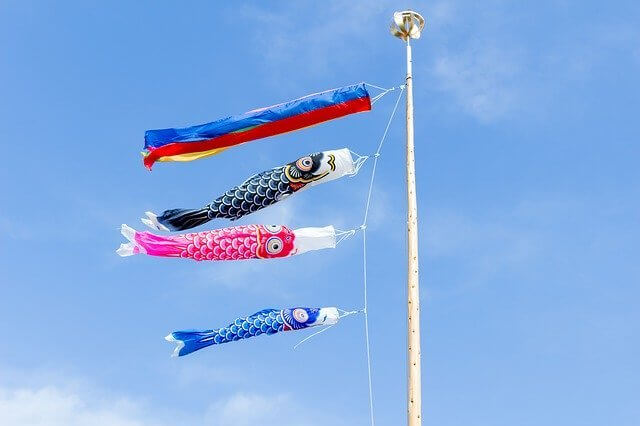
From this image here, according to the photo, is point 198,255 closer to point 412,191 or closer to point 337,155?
point 337,155

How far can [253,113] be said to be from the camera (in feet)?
48.8

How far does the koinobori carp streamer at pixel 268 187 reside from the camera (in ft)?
46.3

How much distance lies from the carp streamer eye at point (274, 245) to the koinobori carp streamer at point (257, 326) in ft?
3.52

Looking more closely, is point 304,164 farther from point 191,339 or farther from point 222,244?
point 191,339

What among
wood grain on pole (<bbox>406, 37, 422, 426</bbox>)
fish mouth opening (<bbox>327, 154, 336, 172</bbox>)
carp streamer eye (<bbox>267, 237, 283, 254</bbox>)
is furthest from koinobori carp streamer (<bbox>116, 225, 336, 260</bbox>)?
wood grain on pole (<bbox>406, 37, 422, 426</bbox>)

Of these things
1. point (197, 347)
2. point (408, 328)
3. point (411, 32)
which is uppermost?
point (411, 32)

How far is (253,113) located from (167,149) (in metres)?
1.69

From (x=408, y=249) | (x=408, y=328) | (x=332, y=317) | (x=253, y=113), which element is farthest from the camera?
(x=253, y=113)

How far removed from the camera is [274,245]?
47.3 feet

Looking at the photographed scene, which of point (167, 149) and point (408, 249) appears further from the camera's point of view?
point (167, 149)

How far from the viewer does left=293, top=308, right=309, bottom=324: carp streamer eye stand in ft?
45.4

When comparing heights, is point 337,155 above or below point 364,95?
below

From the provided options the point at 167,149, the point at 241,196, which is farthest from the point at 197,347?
the point at 167,149

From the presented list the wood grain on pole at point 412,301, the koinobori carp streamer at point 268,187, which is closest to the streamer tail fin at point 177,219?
the koinobori carp streamer at point 268,187
